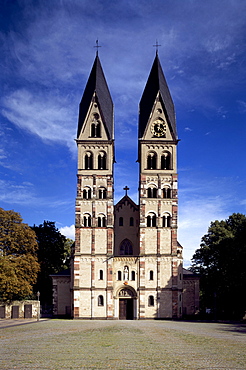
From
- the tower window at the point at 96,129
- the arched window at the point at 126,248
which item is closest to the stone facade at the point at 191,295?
the arched window at the point at 126,248

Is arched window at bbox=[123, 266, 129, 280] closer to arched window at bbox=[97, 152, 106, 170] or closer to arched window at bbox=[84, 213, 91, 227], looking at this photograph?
arched window at bbox=[84, 213, 91, 227]

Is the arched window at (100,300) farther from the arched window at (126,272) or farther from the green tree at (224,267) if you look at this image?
the green tree at (224,267)

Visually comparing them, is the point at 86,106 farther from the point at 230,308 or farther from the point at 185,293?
the point at 230,308

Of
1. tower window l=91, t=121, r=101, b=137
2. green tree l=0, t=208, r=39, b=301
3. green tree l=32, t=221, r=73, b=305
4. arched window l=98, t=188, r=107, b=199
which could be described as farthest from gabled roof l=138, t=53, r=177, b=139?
green tree l=32, t=221, r=73, b=305

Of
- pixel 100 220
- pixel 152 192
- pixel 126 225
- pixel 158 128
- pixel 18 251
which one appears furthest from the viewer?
pixel 18 251

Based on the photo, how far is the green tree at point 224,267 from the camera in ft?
174

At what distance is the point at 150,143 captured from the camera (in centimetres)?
5866

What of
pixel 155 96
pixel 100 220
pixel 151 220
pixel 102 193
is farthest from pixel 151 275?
pixel 155 96

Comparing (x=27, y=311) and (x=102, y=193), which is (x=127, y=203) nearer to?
(x=102, y=193)

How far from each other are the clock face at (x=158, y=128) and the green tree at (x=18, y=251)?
20896mm

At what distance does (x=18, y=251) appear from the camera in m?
61.0

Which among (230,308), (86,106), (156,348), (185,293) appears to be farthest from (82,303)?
(156,348)

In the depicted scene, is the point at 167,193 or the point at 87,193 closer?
the point at 87,193

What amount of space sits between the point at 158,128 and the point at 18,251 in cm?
2439
